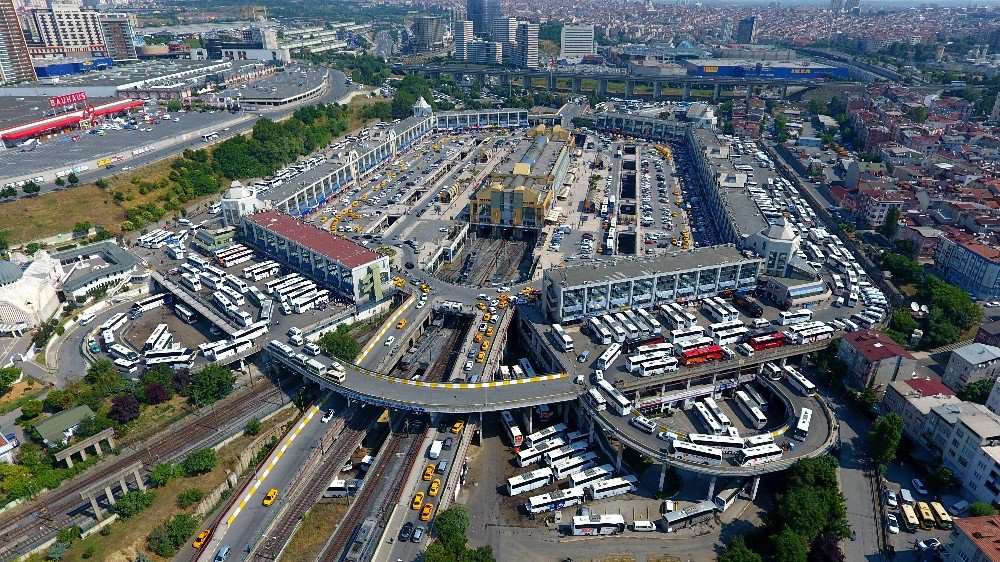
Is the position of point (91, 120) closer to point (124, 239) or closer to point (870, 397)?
point (124, 239)

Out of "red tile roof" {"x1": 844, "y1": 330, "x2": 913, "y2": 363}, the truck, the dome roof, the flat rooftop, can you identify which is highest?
the flat rooftop

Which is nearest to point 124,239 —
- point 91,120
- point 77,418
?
point 77,418

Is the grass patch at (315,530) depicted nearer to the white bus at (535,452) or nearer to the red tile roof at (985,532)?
the white bus at (535,452)

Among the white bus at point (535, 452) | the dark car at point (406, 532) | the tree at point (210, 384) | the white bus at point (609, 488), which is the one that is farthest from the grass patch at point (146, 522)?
the white bus at point (609, 488)

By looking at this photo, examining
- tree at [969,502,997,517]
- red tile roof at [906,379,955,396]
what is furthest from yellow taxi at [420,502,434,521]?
red tile roof at [906,379,955,396]

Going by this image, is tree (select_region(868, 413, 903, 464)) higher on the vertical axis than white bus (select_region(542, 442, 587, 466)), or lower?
higher

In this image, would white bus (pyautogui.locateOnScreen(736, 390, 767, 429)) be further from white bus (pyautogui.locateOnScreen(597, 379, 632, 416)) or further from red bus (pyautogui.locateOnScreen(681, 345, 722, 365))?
white bus (pyautogui.locateOnScreen(597, 379, 632, 416))

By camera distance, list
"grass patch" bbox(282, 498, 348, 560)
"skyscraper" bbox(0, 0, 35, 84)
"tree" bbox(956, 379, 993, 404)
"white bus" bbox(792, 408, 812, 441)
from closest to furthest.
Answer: "grass patch" bbox(282, 498, 348, 560) → "white bus" bbox(792, 408, 812, 441) → "tree" bbox(956, 379, 993, 404) → "skyscraper" bbox(0, 0, 35, 84)
